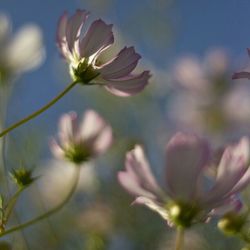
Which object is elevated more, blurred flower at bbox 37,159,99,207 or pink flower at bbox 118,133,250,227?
pink flower at bbox 118,133,250,227

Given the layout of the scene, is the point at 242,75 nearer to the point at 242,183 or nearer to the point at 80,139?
the point at 242,183

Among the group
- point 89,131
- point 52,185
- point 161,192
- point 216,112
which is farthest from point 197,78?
point 161,192

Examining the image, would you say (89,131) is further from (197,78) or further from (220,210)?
(197,78)

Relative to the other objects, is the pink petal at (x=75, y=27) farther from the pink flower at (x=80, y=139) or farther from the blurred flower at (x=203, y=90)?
the blurred flower at (x=203, y=90)

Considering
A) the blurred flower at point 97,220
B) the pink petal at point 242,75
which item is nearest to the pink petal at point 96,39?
the pink petal at point 242,75

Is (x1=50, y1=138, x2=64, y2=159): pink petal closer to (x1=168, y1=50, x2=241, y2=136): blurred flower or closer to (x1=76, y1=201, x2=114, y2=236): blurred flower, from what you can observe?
(x1=76, y1=201, x2=114, y2=236): blurred flower

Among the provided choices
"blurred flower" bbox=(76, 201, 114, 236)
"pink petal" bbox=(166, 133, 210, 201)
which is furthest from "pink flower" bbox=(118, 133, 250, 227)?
"blurred flower" bbox=(76, 201, 114, 236)

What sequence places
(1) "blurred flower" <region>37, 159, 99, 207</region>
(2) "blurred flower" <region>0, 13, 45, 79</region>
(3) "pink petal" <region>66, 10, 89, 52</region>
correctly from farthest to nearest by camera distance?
(1) "blurred flower" <region>37, 159, 99, 207</region>, (2) "blurred flower" <region>0, 13, 45, 79</region>, (3) "pink petal" <region>66, 10, 89, 52</region>

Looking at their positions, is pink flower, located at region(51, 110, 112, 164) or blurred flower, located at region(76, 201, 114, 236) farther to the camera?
blurred flower, located at region(76, 201, 114, 236)
